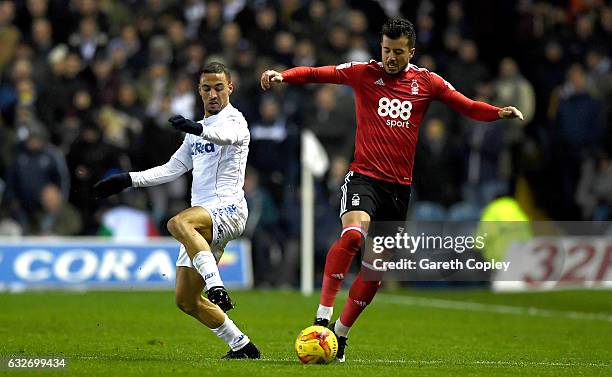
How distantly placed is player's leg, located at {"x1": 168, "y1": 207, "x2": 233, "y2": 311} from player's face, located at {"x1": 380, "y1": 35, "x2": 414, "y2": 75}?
2.09 meters

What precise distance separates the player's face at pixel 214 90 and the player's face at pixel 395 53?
1.43 m

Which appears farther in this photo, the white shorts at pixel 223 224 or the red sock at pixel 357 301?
the red sock at pixel 357 301

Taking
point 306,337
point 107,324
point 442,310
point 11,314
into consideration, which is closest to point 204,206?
point 306,337

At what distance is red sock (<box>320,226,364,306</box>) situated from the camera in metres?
11.4

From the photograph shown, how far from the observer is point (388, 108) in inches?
469

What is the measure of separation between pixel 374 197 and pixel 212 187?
4.68ft

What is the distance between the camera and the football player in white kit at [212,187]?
37.6 feet

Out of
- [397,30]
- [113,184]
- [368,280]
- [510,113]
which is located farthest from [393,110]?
[113,184]

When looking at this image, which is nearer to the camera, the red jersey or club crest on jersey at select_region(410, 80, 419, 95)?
the red jersey

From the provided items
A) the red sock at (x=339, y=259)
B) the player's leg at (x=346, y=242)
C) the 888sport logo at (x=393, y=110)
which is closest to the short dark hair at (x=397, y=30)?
the 888sport logo at (x=393, y=110)
